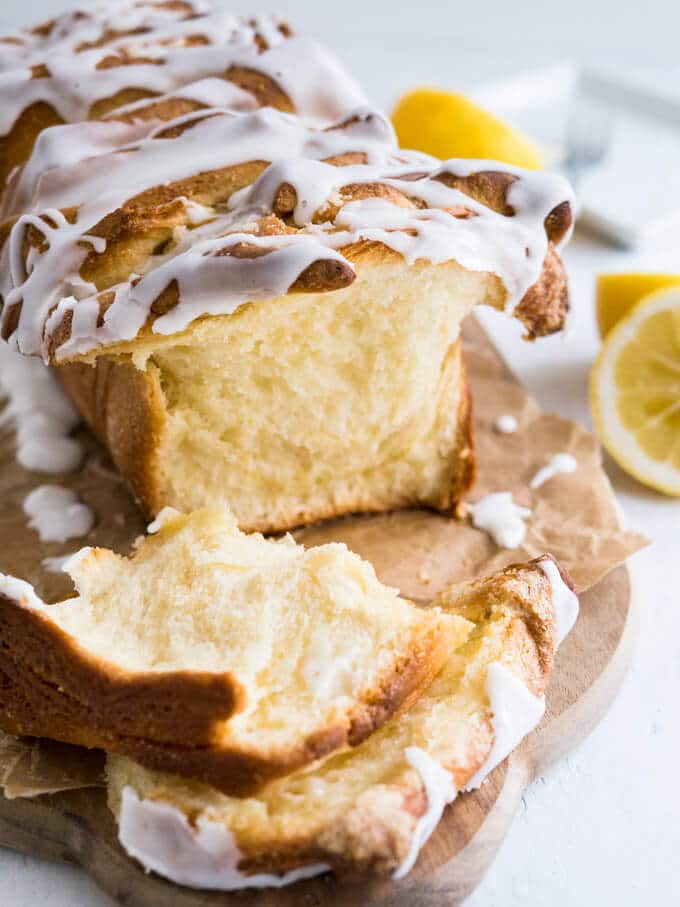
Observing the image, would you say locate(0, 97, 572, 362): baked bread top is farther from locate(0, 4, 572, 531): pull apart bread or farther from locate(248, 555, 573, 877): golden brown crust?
locate(248, 555, 573, 877): golden brown crust

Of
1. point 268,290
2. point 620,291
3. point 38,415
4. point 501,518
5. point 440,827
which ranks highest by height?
point 268,290

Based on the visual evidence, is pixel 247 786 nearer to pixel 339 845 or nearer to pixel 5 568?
pixel 339 845

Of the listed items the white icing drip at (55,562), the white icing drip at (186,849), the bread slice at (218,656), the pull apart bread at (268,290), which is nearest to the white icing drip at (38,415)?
the pull apart bread at (268,290)

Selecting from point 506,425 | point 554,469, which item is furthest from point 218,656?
point 506,425

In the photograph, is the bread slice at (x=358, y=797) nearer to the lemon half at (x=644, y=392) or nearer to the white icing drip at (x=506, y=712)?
the white icing drip at (x=506, y=712)

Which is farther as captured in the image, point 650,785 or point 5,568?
point 5,568

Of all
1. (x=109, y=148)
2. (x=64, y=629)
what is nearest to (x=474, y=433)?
(x=109, y=148)

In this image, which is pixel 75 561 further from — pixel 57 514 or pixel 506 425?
pixel 506 425
